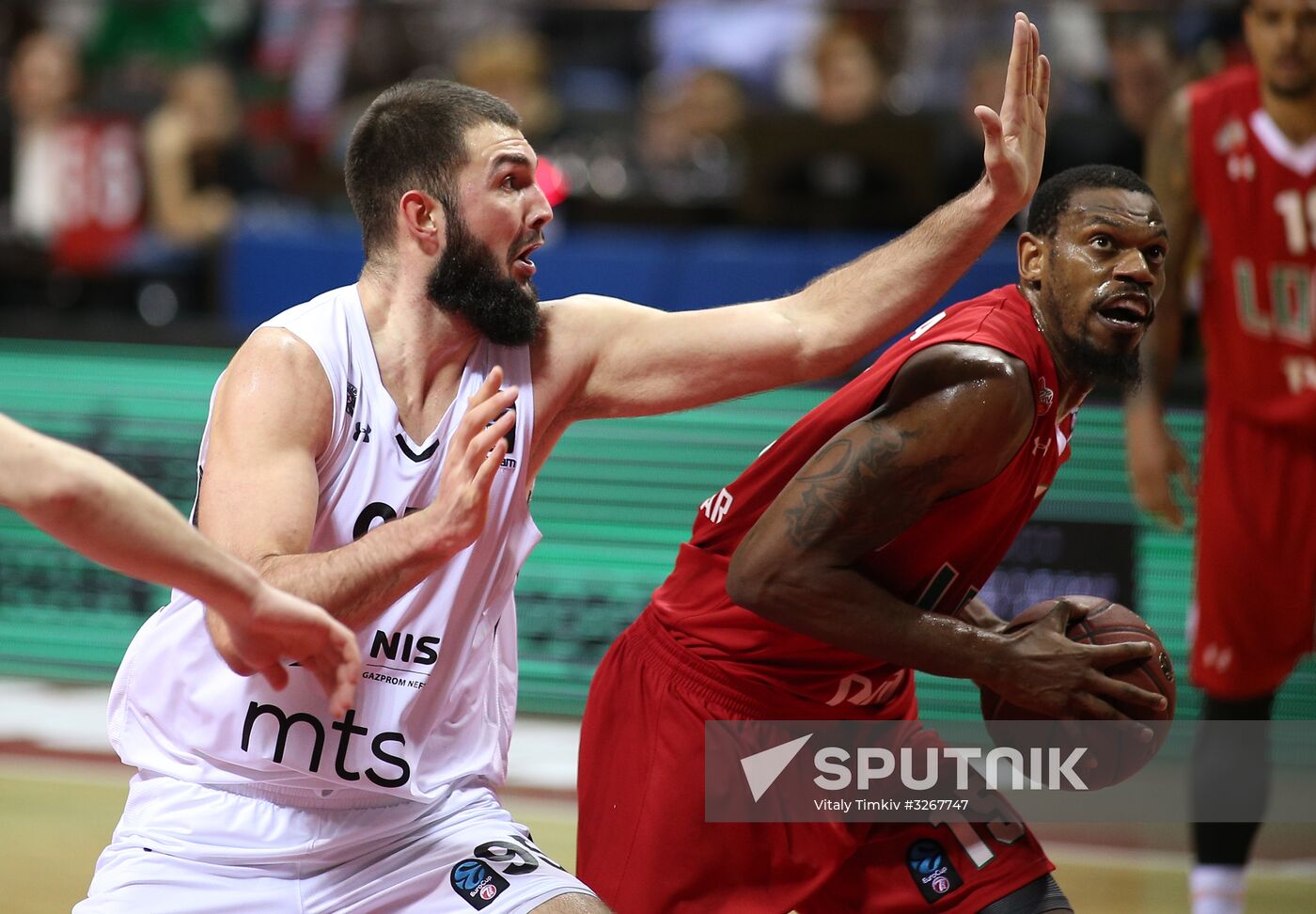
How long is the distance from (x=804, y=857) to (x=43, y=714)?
4.64m

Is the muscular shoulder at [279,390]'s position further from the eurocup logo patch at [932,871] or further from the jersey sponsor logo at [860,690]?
the eurocup logo patch at [932,871]

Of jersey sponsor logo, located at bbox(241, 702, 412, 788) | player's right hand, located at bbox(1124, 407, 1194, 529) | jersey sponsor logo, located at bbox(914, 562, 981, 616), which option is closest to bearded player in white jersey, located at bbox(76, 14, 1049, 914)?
jersey sponsor logo, located at bbox(241, 702, 412, 788)

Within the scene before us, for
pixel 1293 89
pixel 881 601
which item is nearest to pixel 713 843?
pixel 881 601

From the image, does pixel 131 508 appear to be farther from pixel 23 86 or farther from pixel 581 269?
pixel 23 86

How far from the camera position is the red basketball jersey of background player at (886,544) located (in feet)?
10.7

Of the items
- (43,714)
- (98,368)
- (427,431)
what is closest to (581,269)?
(98,368)

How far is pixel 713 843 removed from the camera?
3439 millimetres

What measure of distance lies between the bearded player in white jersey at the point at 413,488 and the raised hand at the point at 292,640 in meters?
0.19

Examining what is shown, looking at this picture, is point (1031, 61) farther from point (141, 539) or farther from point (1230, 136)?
point (1230, 136)

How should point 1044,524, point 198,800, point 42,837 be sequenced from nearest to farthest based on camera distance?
1. point 198,800
2. point 42,837
3. point 1044,524

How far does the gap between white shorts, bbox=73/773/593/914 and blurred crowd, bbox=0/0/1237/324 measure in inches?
194

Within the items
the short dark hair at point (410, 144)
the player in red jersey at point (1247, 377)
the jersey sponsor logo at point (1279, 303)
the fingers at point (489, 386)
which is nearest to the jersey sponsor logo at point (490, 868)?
the fingers at point (489, 386)

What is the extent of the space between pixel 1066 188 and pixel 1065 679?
101 cm

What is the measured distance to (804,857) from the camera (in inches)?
134
